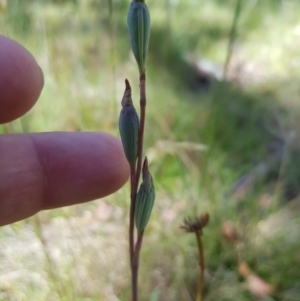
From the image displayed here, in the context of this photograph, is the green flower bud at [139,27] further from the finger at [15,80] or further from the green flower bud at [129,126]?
the finger at [15,80]

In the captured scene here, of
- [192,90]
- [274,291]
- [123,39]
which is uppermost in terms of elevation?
[123,39]

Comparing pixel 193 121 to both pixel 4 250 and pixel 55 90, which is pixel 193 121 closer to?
pixel 55 90

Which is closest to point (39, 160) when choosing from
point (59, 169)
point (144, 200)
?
point (59, 169)

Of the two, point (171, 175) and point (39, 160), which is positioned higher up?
point (39, 160)

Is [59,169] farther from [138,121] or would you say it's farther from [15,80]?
[138,121]

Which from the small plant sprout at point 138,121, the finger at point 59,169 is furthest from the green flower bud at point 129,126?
the finger at point 59,169

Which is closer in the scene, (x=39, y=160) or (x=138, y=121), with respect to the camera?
(x=138, y=121)

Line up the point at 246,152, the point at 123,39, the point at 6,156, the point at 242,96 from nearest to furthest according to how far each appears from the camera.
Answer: the point at 6,156 → the point at 246,152 → the point at 242,96 → the point at 123,39

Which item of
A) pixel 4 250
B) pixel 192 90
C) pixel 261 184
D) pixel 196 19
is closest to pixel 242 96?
pixel 192 90
